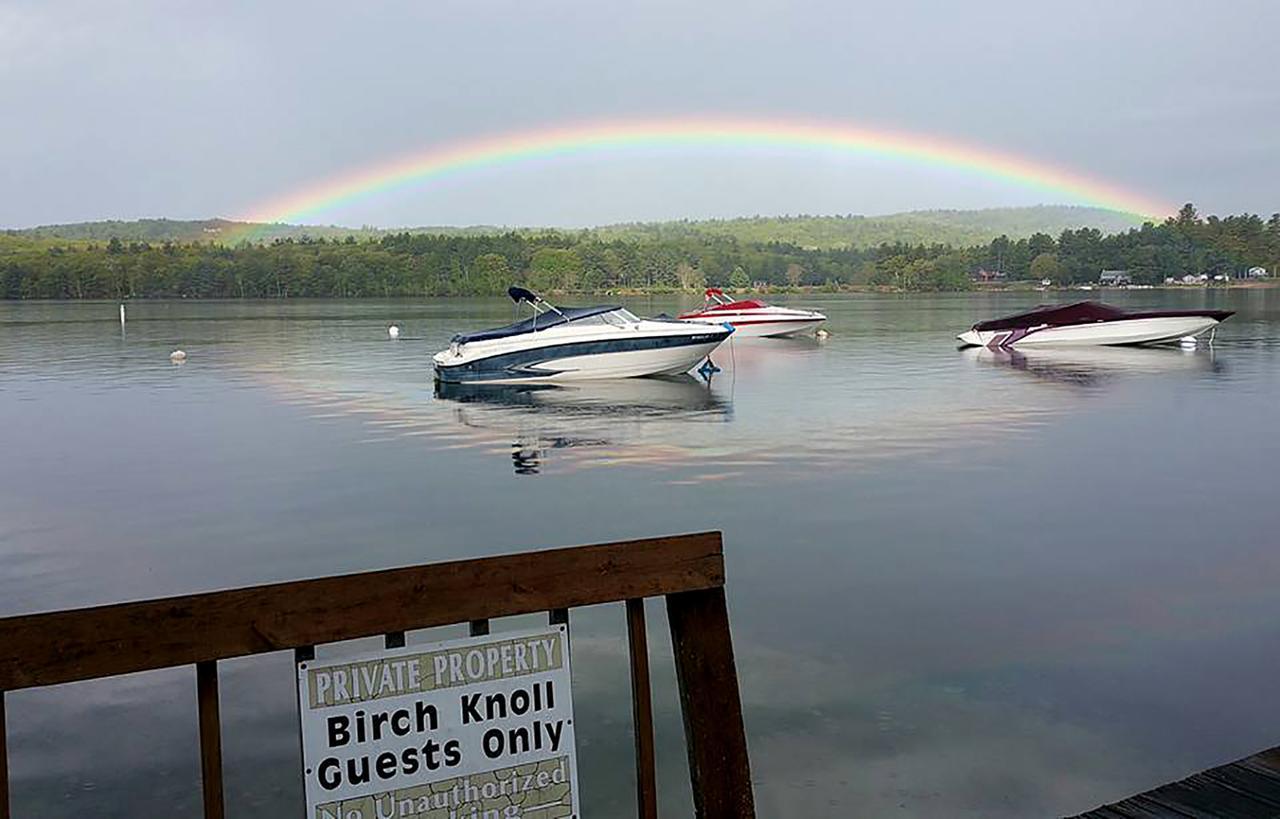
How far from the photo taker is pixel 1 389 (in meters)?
24.9

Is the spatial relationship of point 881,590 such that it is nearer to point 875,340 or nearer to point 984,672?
point 984,672

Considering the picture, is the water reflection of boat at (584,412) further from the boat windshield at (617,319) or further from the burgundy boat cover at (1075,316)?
the burgundy boat cover at (1075,316)

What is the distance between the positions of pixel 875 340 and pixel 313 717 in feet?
140

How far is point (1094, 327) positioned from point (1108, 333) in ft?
1.39

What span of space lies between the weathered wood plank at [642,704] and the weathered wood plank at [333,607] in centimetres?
14

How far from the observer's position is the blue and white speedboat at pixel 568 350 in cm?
2494

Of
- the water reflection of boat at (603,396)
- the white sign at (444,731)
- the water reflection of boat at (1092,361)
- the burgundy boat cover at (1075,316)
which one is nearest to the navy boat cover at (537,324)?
the water reflection of boat at (603,396)

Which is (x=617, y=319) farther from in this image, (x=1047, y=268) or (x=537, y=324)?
(x=1047, y=268)

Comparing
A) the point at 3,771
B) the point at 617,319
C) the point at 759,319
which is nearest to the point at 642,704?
the point at 3,771

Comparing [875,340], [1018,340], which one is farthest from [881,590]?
[875,340]

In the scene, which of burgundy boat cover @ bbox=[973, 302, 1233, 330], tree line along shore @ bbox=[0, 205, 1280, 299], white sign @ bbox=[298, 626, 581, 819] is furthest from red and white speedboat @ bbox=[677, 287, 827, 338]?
tree line along shore @ bbox=[0, 205, 1280, 299]

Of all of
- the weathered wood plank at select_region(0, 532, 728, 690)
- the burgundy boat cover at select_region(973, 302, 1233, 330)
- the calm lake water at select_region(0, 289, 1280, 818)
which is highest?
the weathered wood plank at select_region(0, 532, 728, 690)

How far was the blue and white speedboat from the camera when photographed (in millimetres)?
24938

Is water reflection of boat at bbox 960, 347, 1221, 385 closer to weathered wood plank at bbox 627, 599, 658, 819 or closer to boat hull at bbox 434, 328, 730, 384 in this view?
boat hull at bbox 434, 328, 730, 384
